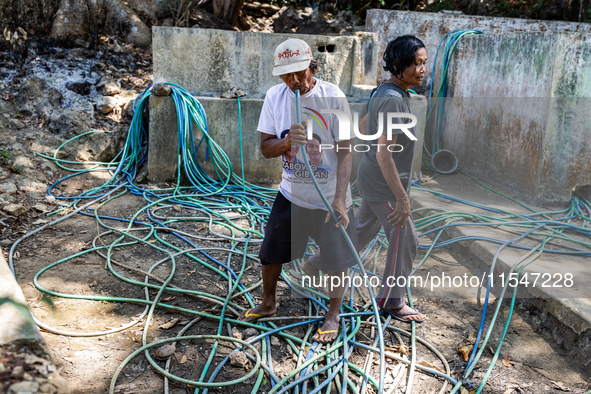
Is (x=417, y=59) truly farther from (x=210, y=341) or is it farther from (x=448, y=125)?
(x=448, y=125)

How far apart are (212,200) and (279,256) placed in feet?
8.12

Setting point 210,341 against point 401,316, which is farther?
point 401,316

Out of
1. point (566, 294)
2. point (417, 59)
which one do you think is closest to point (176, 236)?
point (417, 59)

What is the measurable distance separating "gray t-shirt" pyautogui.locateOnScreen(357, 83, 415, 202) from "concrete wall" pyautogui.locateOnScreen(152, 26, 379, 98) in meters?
3.05

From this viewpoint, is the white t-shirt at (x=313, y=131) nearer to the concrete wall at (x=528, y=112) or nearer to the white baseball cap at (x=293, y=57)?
the white baseball cap at (x=293, y=57)

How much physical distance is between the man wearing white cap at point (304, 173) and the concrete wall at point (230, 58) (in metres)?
3.28

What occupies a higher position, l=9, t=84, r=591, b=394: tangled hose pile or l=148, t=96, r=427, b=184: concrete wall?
l=148, t=96, r=427, b=184: concrete wall

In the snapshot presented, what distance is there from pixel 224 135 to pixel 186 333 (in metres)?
3.14

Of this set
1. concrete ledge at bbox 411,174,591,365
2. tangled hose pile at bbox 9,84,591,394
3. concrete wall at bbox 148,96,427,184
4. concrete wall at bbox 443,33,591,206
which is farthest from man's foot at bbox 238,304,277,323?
concrete wall at bbox 443,33,591,206

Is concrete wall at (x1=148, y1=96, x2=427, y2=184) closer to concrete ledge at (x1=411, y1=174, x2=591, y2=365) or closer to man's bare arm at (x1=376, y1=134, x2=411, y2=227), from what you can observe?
concrete ledge at (x1=411, y1=174, x2=591, y2=365)

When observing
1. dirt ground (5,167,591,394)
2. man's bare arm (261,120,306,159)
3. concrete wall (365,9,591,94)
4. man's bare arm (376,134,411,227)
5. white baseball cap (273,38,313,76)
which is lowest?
dirt ground (5,167,591,394)

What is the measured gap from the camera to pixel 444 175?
19.8 feet

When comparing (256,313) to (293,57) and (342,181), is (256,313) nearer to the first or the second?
(342,181)

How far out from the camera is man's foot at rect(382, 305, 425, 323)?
2949 millimetres
